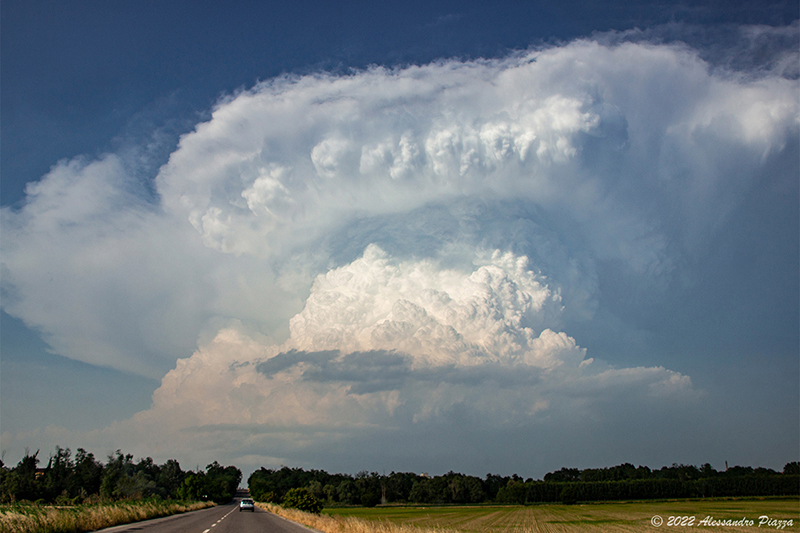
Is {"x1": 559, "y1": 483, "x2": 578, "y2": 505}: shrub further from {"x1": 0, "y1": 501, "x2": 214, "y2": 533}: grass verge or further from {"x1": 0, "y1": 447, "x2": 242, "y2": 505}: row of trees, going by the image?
{"x1": 0, "y1": 501, "x2": 214, "y2": 533}: grass verge

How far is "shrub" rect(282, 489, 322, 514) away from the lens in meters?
53.6

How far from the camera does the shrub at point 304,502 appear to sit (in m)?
53.6

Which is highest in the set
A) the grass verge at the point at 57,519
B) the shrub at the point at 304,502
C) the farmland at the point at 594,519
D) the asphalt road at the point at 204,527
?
the grass verge at the point at 57,519

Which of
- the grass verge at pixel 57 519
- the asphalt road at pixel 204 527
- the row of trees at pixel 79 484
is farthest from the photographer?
the row of trees at pixel 79 484

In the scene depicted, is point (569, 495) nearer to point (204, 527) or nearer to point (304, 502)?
point (304, 502)

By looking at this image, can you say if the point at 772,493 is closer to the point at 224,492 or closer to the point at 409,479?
the point at 409,479

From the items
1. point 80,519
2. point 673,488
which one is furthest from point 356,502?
point 80,519

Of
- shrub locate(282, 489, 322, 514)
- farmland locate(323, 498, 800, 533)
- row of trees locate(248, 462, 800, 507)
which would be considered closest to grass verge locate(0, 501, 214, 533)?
farmland locate(323, 498, 800, 533)

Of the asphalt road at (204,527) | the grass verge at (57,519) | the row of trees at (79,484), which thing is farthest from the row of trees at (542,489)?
the grass verge at (57,519)

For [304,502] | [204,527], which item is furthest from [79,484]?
[204,527]

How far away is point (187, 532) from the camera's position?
26.4 metres

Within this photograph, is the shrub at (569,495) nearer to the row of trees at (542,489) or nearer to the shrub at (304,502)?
the row of trees at (542,489)

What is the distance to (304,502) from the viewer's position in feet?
179

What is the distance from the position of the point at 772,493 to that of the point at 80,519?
189m
